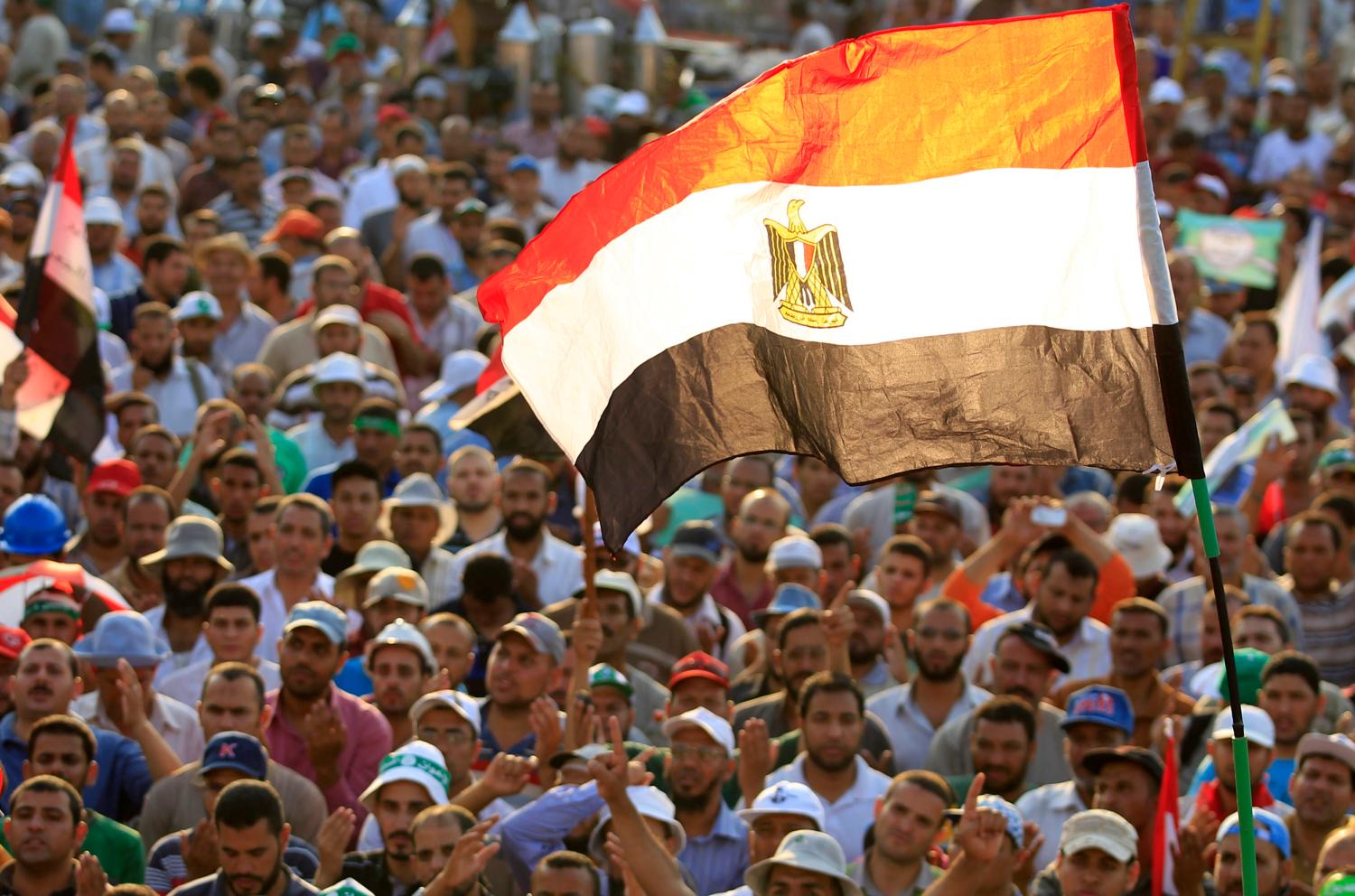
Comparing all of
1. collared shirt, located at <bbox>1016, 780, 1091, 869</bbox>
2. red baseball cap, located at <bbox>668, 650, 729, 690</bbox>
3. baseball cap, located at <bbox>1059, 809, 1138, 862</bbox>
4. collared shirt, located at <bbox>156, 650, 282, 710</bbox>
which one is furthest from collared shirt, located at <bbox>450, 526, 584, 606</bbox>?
baseball cap, located at <bbox>1059, 809, 1138, 862</bbox>

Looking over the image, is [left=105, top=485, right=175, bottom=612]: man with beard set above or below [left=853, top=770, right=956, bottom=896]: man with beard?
above

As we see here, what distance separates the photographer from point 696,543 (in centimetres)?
1250

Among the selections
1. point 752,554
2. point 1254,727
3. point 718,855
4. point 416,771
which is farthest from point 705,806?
point 752,554

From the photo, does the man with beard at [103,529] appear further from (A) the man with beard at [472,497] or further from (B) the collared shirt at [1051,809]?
(B) the collared shirt at [1051,809]

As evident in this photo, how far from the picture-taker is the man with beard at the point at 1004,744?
34.0ft

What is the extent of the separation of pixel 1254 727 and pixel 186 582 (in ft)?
15.2

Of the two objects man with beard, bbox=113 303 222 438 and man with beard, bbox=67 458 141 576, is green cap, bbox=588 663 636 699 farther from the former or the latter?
man with beard, bbox=113 303 222 438

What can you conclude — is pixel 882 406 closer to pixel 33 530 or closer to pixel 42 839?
pixel 42 839

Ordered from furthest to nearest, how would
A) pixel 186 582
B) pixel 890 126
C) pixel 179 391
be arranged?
pixel 179 391 < pixel 186 582 < pixel 890 126

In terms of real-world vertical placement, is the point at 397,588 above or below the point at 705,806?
above

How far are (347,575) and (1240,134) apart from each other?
11.7 meters

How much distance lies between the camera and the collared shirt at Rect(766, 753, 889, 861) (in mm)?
10188

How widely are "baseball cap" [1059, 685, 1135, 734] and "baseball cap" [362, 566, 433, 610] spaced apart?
115 inches

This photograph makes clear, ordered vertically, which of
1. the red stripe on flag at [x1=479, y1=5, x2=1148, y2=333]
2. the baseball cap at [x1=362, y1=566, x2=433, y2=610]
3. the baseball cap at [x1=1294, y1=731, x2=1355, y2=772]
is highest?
the red stripe on flag at [x1=479, y1=5, x2=1148, y2=333]
